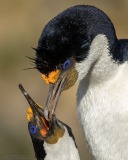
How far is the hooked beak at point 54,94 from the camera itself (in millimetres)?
5562

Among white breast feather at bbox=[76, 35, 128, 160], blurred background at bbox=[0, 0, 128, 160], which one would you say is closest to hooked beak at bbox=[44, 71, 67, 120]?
white breast feather at bbox=[76, 35, 128, 160]

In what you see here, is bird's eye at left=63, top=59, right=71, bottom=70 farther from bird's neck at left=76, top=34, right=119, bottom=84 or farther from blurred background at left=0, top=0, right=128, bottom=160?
blurred background at left=0, top=0, right=128, bottom=160

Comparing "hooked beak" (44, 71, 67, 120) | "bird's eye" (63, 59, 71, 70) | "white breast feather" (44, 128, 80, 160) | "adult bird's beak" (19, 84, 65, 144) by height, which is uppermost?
"bird's eye" (63, 59, 71, 70)

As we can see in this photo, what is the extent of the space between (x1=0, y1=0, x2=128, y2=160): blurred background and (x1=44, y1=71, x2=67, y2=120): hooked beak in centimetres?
331

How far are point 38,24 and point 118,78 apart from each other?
19.2 feet

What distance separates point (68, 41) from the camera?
5391 millimetres

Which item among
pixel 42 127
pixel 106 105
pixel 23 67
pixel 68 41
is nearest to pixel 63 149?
pixel 42 127

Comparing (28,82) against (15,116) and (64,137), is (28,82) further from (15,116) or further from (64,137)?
(64,137)

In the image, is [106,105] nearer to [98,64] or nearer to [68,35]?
[98,64]

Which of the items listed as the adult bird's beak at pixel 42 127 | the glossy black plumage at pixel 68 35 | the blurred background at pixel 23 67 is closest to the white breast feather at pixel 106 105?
the glossy black plumage at pixel 68 35

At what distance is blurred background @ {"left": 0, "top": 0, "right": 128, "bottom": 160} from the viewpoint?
390 inches

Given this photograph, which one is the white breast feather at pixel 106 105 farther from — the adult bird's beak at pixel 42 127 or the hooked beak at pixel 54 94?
the adult bird's beak at pixel 42 127

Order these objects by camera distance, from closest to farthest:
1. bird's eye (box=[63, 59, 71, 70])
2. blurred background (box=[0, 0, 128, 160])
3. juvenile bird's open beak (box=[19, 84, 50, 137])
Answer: bird's eye (box=[63, 59, 71, 70])
juvenile bird's open beak (box=[19, 84, 50, 137])
blurred background (box=[0, 0, 128, 160])

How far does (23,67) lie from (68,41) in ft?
17.5
